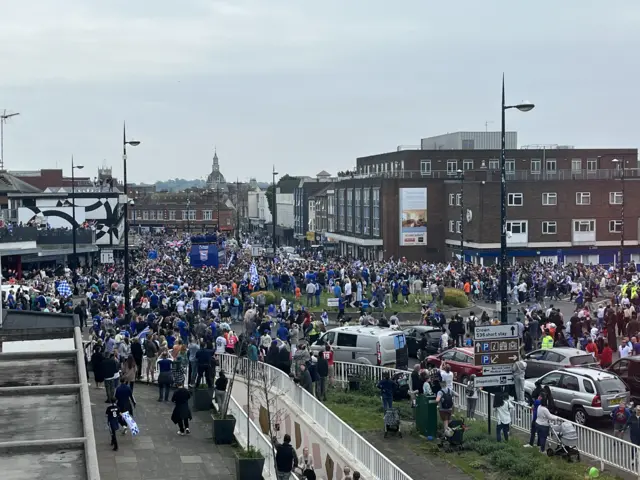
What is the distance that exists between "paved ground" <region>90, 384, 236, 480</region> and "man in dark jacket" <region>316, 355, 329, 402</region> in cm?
319

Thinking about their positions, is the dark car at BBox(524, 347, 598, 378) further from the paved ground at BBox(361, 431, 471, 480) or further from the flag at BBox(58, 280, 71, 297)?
the flag at BBox(58, 280, 71, 297)

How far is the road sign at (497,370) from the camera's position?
1753cm

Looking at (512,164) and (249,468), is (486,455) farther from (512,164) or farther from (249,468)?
(512,164)

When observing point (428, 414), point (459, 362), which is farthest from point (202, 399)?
point (459, 362)

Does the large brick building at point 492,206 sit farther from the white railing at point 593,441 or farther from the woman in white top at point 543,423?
the woman in white top at point 543,423

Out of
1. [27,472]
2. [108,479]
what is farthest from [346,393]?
[27,472]

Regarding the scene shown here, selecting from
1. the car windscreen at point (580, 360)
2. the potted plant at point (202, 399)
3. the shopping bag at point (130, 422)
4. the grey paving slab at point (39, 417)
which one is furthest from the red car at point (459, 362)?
the grey paving slab at point (39, 417)

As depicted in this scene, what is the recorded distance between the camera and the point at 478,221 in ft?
223

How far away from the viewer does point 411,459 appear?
1734 cm

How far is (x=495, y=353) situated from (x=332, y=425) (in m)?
3.45

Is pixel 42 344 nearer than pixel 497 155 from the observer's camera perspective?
Yes

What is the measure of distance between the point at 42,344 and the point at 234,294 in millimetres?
17668

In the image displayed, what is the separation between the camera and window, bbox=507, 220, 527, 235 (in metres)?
68.8

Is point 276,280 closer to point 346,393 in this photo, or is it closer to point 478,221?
point 346,393
